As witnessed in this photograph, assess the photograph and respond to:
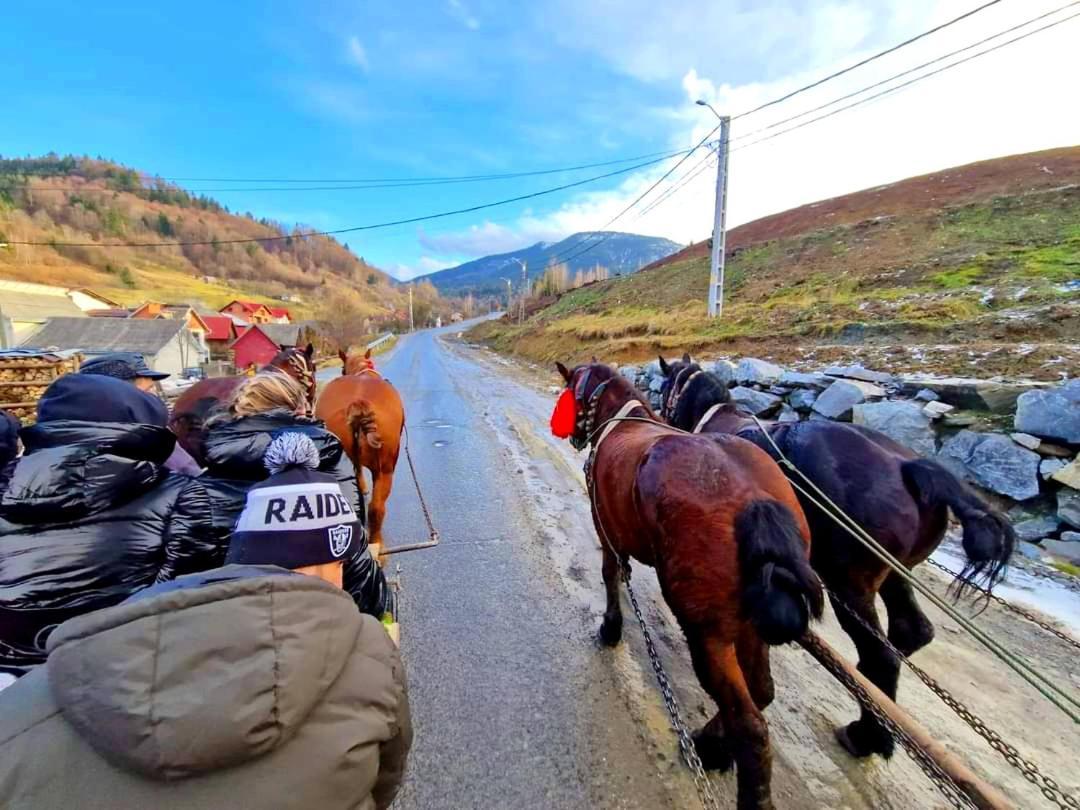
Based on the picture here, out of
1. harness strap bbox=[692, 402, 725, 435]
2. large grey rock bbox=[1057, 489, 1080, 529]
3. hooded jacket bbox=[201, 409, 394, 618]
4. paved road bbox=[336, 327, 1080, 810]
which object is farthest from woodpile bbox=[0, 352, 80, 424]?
large grey rock bbox=[1057, 489, 1080, 529]

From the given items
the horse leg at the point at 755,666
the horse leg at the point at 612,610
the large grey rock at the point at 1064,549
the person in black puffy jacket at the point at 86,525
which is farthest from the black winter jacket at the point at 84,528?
the large grey rock at the point at 1064,549

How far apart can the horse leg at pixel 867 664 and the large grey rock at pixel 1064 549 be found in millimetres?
2720

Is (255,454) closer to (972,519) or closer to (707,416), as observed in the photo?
(707,416)

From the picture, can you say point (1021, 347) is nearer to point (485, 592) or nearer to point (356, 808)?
point (485, 592)

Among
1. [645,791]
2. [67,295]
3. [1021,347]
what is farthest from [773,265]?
[67,295]

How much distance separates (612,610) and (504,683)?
2.69 ft

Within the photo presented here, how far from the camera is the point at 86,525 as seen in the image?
162 cm

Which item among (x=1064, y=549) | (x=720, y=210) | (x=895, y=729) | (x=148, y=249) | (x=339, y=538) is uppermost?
(x=148, y=249)

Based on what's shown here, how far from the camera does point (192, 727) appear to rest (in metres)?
A: 0.75

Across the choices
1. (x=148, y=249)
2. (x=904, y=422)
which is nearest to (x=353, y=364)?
(x=904, y=422)

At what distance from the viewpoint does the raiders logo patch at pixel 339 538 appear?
158 centimetres

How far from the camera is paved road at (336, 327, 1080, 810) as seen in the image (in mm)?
2209

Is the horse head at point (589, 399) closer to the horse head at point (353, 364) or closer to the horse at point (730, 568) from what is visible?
the horse at point (730, 568)

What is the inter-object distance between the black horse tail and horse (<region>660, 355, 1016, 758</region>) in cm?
83
